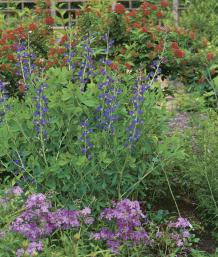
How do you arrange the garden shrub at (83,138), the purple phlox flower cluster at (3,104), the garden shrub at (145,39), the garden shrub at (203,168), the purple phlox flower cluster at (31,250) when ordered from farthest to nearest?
the garden shrub at (145,39) < the garden shrub at (203,168) < the purple phlox flower cluster at (3,104) < the garden shrub at (83,138) < the purple phlox flower cluster at (31,250)

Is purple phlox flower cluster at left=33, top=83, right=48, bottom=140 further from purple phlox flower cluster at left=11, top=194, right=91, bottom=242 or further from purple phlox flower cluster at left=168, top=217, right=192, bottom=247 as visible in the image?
purple phlox flower cluster at left=168, top=217, right=192, bottom=247

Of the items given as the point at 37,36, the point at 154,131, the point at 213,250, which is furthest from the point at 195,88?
the point at 213,250

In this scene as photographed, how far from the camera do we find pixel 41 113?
3.83 meters

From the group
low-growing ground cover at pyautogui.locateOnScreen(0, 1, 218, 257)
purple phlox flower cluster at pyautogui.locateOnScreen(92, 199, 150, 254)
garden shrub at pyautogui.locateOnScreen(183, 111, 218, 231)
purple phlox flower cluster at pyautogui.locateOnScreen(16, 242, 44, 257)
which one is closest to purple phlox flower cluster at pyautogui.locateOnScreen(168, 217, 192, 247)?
low-growing ground cover at pyautogui.locateOnScreen(0, 1, 218, 257)

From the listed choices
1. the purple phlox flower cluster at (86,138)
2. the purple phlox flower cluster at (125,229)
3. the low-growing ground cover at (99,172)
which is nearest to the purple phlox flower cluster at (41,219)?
the low-growing ground cover at (99,172)

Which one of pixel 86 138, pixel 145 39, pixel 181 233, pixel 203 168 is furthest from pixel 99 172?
pixel 145 39

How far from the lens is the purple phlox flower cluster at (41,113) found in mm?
3826

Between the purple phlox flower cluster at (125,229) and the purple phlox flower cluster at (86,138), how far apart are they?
0.37 m

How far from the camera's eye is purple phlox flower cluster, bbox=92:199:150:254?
3.63 meters

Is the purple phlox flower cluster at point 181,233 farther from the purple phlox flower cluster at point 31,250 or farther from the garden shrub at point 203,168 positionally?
the purple phlox flower cluster at point 31,250

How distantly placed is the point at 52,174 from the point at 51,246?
55 centimetres

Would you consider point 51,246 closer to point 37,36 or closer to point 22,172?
point 22,172

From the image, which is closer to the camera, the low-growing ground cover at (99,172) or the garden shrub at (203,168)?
the low-growing ground cover at (99,172)

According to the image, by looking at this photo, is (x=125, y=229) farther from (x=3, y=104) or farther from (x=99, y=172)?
(x=3, y=104)
